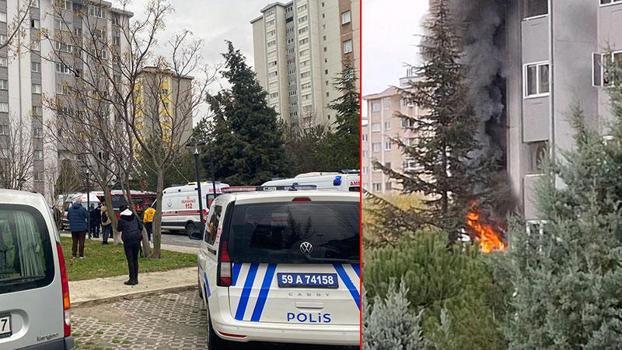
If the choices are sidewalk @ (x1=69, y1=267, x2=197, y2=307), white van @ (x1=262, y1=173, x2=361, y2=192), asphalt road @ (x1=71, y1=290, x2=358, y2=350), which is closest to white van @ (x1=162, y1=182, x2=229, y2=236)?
sidewalk @ (x1=69, y1=267, x2=197, y2=307)

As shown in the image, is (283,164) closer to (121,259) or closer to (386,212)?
(121,259)

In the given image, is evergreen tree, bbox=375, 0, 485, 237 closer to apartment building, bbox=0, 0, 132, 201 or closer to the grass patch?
the grass patch

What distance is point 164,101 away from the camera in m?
15.6

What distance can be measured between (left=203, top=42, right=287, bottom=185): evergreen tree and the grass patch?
586 centimetres

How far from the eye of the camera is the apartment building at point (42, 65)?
14.7m

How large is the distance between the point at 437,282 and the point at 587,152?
76cm

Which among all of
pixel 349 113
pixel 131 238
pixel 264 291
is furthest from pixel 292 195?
pixel 131 238

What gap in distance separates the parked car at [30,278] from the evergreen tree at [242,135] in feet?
46.4

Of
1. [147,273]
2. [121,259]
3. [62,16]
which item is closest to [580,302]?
[147,273]

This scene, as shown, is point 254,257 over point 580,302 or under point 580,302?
under

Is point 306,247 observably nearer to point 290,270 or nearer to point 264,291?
point 290,270

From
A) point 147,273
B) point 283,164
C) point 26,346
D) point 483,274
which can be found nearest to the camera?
point 483,274

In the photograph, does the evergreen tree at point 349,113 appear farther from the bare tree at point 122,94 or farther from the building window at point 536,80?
the bare tree at point 122,94

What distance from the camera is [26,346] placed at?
469cm
